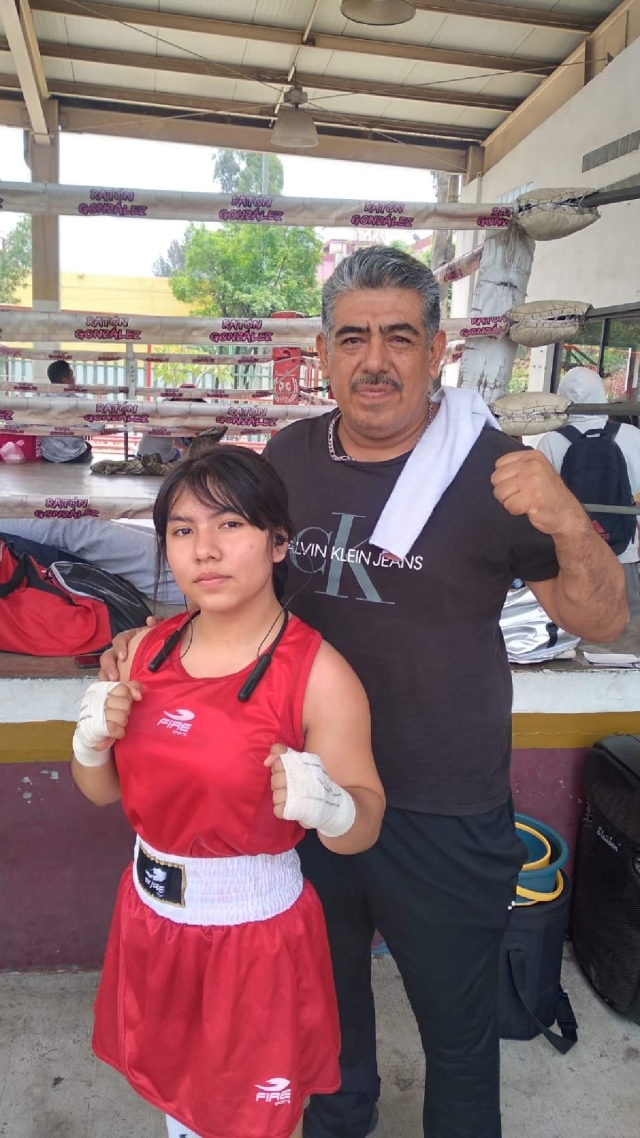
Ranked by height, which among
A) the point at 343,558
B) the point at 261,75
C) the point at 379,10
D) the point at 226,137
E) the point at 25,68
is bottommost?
the point at 343,558

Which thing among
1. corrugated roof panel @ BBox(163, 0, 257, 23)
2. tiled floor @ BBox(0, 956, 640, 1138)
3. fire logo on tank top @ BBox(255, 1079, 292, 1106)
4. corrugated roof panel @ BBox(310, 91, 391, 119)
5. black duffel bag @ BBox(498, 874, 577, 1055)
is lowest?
tiled floor @ BBox(0, 956, 640, 1138)

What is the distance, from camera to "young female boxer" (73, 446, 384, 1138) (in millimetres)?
1228

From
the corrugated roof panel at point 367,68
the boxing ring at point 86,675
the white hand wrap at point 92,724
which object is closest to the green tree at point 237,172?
the corrugated roof panel at point 367,68

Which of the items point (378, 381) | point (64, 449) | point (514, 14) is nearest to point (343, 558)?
point (378, 381)

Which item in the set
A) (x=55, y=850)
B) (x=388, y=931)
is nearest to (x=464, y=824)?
(x=388, y=931)

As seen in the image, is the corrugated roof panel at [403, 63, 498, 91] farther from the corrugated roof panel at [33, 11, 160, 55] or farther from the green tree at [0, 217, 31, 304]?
the green tree at [0, 217, 31, 304]

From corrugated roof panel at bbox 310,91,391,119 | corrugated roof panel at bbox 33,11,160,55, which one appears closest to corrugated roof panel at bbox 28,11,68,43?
corrugated roof panel at bbox 33,11,160,55

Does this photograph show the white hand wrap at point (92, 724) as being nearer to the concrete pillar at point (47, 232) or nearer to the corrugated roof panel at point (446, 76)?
the corrugated roof panel at point (446, 76)

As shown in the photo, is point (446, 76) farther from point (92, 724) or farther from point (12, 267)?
point (12, 267)

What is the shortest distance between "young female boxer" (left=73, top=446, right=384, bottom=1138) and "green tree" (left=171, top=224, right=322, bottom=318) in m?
21.5

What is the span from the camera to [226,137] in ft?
40.9

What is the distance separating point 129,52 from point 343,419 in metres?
10.7

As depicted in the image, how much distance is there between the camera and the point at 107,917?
7.80 feet

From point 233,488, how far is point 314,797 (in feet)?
1.52
